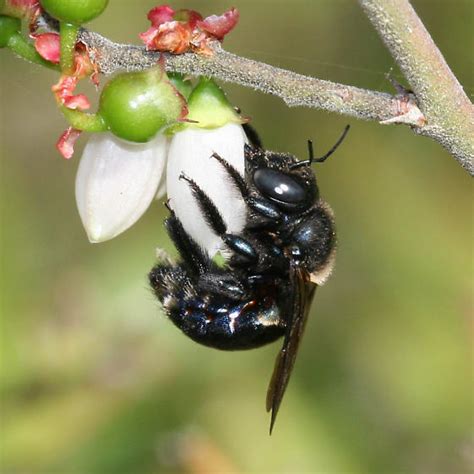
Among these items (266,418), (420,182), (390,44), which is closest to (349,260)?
(420,182)

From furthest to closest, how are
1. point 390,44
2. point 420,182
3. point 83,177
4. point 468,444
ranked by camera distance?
point 420,182, point 468,444, point 83,177, point 390,44

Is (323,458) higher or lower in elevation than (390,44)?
lower

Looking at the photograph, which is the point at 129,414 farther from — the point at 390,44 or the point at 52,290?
the point at 390,44

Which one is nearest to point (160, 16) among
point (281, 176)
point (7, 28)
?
point (7, 28)

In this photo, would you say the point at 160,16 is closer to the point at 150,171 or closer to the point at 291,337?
the point at 150,171

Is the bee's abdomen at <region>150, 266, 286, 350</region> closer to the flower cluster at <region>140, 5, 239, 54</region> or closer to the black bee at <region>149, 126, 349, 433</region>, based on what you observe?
the black bee at <region>149, 126, 349, 433</region>

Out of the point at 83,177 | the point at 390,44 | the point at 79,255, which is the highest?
the point at 390,44

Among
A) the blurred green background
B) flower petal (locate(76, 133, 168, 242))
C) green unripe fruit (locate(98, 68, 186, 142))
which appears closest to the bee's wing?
flower petal (locate(76, 133, 168, 242))
